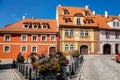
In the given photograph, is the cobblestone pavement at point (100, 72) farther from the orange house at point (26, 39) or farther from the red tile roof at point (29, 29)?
the red tile roof at point (29, 29)

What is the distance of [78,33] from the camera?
49.0 meters

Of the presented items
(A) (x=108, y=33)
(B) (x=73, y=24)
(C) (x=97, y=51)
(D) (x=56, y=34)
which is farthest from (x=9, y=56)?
(A) (x=108, y=33)

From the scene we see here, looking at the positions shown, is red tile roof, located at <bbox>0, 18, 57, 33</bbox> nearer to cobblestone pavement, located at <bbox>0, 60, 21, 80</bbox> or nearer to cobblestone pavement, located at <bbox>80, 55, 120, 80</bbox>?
cobblestone pavement, located at <bbox>0, 60, 21, 80</bbox>

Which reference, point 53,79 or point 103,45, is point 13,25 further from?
Answer: point 53,79

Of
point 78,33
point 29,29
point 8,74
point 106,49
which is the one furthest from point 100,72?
point 106,49

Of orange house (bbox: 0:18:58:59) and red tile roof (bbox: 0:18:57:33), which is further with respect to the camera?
red tile roof (bbox: 0:18:57:33)

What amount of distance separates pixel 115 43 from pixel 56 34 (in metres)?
13.5

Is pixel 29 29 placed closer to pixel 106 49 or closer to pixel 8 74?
pixel 106 49

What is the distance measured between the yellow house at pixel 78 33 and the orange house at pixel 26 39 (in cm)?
188

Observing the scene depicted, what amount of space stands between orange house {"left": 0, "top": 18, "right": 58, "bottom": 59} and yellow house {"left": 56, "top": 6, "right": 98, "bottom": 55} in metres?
1.88

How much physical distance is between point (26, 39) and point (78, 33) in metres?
10.8

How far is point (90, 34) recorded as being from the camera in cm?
4953

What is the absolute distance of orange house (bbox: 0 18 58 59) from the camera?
4672 centimetres

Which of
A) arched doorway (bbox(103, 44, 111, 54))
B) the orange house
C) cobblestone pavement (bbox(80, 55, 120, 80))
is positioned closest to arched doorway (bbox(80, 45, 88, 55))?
arched doorway (bbox(103, 44, 111, 54))
